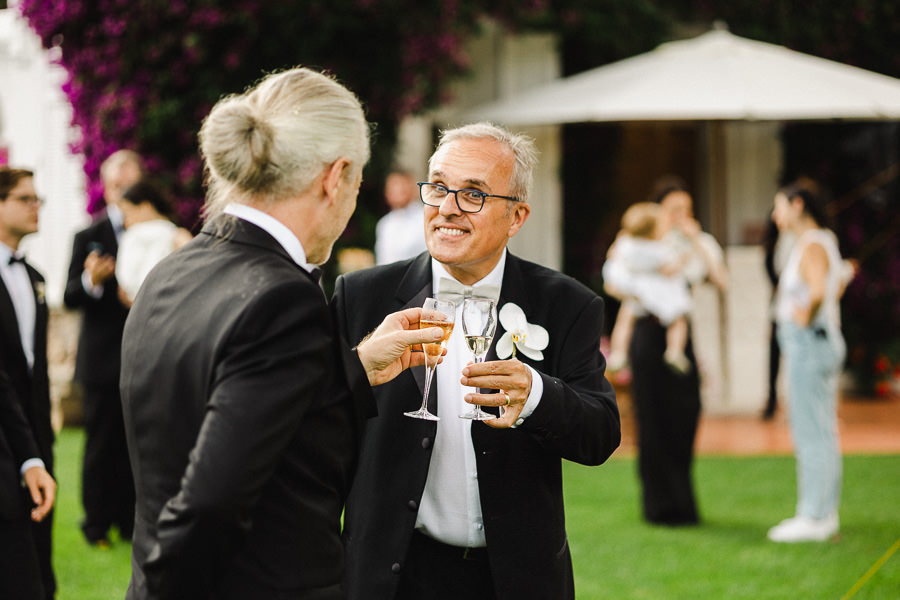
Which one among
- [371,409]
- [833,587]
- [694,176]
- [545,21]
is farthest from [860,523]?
[694,176]

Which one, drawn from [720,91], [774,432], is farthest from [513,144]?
[774,432]

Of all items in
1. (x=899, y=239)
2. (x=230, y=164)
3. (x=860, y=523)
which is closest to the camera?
(x=230, y=164)

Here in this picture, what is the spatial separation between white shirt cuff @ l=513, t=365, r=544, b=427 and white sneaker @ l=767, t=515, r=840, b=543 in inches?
190

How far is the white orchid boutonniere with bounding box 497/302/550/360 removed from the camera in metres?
3.00

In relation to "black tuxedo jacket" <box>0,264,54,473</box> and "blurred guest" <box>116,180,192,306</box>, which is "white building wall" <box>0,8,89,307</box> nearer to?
"blurred guest" <box>116,180,192,306</box>

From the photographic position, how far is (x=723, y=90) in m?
10.6

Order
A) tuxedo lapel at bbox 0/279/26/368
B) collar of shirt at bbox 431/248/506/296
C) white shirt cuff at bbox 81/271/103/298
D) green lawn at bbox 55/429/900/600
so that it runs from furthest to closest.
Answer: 1. white shirt cuff at bbox 81/271/103/298
2. green lawn at bbox 55/429/900/600
3. tuxedo lapel at bbox 0/279/26/368
4. collar of shirt at bbox 431/248/506/296

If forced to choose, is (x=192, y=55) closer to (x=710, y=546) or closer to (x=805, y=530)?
(x=710, y=546)

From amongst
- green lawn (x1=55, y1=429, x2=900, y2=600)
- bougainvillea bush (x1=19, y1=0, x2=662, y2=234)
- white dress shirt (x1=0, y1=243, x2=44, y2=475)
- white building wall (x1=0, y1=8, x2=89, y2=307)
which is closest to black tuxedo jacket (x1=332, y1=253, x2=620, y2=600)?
white dress shirt (x1=0, y1=243, x2=44, y2=475)

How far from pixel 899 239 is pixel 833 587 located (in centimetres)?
883

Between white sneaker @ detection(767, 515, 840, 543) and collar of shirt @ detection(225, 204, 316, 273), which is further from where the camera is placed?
white sneaker @ detection(767, 515, 840, 543)

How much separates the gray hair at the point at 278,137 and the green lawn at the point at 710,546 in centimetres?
395

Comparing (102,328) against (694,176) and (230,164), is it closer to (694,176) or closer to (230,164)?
(230,164)

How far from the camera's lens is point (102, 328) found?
693 centimetres
